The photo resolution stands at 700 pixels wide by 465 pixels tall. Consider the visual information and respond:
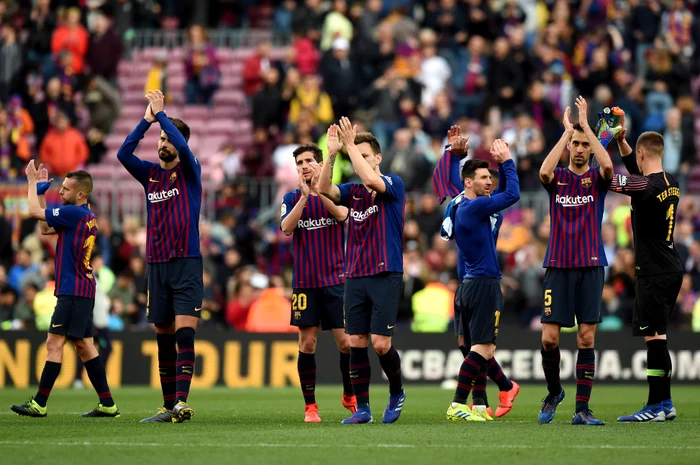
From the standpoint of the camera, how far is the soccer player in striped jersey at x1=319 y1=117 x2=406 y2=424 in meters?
12.4

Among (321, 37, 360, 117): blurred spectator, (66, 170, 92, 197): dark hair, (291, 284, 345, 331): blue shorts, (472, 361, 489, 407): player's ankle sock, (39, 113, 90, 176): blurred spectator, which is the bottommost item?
(472, 361, 489, 407): player's ankle sock

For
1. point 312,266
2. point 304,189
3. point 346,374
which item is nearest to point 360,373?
point 312,266

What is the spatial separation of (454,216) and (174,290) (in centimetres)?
282

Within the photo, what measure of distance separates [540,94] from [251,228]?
19.5 ft

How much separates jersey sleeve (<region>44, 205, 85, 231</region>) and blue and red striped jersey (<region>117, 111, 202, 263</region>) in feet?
2.83

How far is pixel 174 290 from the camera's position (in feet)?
41.8

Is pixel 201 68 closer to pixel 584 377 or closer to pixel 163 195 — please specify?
pixel 163 195

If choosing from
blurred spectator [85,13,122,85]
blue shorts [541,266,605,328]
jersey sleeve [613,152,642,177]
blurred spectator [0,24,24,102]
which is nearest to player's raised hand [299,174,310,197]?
blue shorts [541,266,605,328]

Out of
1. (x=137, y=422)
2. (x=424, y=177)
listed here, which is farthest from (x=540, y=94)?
(x=137, y=422)

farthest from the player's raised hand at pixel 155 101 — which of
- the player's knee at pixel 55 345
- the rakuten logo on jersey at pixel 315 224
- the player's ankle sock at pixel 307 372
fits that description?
the player's ankle sock at pixel 307 372

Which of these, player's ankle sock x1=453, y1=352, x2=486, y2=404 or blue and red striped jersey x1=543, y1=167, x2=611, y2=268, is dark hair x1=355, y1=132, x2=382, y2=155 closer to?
blue and red striped jersey x1=543, y1=167, x2=611, y2=268

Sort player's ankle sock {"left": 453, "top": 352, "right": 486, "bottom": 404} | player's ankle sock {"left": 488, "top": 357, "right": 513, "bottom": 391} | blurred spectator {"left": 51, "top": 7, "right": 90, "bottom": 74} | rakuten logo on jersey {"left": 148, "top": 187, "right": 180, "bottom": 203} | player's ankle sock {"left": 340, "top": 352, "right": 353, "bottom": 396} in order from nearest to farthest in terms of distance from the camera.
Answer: player's ankle sock {"left": 453, "top": 352, "right": 486, "bottom": 404}, rakuten logo on jersey {"left": 148, "top": 187, "right": 180, "bottom": 203}, player's ankle sock {"left": 340, "top": 352, "right": 353, "bottom": 396}, player's ankle sock {"left": 488, "top": 357, "right": 513, "bottom": 391}, blurred spectator {"left": 51, "top": 7, "right": 90, "bottom": 74}

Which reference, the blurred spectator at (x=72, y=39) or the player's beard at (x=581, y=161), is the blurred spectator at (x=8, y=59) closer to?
the blurred spectator at (x=72, y=39)

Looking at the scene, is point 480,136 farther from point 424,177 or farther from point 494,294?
point 494,294
